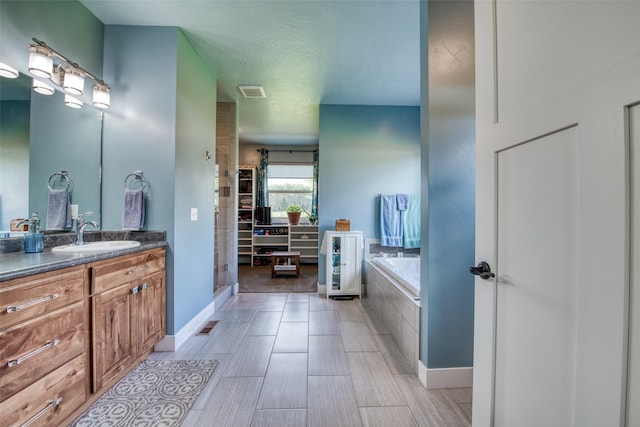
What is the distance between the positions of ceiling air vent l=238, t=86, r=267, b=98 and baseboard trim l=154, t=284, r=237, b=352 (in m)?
2.65

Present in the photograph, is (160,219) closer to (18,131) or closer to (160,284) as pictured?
(160,284)

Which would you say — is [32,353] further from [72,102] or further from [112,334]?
[72,102]

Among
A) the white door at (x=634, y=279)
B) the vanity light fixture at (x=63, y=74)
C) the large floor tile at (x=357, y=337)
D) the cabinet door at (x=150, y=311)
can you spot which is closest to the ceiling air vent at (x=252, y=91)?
the vanity light fixture at (x=63, y=74)

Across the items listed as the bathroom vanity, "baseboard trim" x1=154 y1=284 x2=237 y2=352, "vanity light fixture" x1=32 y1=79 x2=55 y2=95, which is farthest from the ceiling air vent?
"baseboard trim" x1=154 y1=284 x2=237 y2=352

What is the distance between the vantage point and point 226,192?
3799 mm

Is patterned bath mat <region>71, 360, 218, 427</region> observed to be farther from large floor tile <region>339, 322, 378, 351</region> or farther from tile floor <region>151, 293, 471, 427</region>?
large floor tile <region>339, 322, 378, 351</region>

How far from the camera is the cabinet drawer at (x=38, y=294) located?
1072mm

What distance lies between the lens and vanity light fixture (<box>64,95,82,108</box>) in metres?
1.97

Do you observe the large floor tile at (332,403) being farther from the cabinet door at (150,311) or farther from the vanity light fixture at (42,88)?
the vanity light fixture at (42,88)

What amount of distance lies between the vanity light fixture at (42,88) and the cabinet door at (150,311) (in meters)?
1.47

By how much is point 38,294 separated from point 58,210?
3.35ft

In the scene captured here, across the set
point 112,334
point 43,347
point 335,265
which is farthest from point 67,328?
point 335,265

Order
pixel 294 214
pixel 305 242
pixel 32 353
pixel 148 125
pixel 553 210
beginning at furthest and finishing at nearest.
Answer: pixel 305 242 → pixel 294 214 → pixel 148 125 → pixel 32 353 → pixel 553 210

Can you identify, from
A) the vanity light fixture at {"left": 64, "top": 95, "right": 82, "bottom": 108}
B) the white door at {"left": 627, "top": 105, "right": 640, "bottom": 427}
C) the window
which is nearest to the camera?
the white door at {"left": 627, "top": 105, "right": 640, "bottom": 427}
